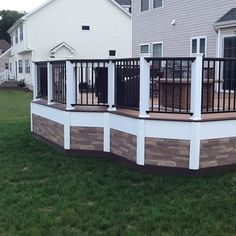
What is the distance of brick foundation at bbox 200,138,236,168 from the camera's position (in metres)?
5.82

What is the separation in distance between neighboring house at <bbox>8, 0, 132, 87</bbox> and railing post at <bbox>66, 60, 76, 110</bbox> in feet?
75.4

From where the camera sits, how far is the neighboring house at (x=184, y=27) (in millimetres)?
12352

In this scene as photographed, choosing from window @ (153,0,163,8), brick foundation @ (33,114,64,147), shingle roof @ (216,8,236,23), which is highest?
window @ (153,0,163,8)

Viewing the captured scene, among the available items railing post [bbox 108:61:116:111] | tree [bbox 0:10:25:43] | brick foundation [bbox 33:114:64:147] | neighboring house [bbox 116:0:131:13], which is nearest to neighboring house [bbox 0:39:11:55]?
tree [bbox 0:10:25:43]

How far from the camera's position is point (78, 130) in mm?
7172

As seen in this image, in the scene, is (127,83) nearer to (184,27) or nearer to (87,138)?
(87,138)

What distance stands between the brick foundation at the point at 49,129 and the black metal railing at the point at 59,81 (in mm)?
493

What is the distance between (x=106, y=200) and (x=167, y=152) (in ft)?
4.38

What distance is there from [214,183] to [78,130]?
2.61 metres

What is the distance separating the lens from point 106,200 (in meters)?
4.98

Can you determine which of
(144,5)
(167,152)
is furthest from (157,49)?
(167,152)

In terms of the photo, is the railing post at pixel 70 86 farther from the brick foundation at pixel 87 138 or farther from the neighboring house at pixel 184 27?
the neighboring house at pixel 184 27

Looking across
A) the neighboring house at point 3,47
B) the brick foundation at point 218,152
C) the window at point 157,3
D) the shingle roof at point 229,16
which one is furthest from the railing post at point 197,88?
the neighboring house at point 3,47

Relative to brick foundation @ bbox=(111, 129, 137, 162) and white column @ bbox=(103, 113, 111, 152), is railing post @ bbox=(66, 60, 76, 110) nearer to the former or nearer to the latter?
white column @ bbox=(103, 113, 111, 152)
